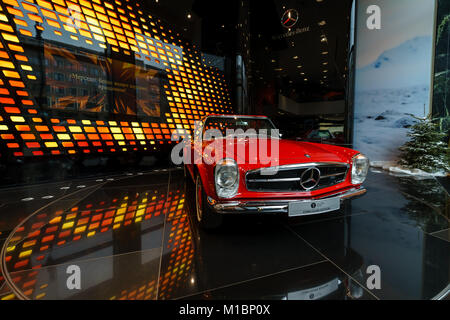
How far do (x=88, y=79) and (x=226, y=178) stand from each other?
16.3ft

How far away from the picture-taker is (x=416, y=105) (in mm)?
5199

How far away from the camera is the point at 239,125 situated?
10.7 feet

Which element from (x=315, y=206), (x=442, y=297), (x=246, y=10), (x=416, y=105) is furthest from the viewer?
(x=246, y=10)

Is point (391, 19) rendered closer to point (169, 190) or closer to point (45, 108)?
point (169, 190)

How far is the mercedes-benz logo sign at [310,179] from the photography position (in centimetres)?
182

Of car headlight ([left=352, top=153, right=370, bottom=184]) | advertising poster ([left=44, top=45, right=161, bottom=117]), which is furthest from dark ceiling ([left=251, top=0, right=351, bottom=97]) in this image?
car headlight ([left=352, top=153, right=370, bottom=184])

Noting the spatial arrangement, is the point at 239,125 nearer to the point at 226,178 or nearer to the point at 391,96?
the point at 226,178

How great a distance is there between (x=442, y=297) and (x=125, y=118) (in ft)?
20.1

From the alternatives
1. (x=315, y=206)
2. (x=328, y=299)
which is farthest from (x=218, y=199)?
(x=328, y=299)

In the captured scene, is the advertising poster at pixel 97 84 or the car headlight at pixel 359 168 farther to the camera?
the advertising poster at pixel 97 84

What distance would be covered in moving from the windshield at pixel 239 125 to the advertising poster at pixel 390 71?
14.2 ft

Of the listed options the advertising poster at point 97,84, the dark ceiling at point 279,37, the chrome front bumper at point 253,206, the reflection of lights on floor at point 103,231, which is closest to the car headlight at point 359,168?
the chrome front bumper at point 253,206

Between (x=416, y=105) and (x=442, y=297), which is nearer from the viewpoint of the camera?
(x=442, y=297)

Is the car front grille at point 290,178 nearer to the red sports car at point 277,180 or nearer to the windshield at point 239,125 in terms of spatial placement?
the red sports car at point 277,180
